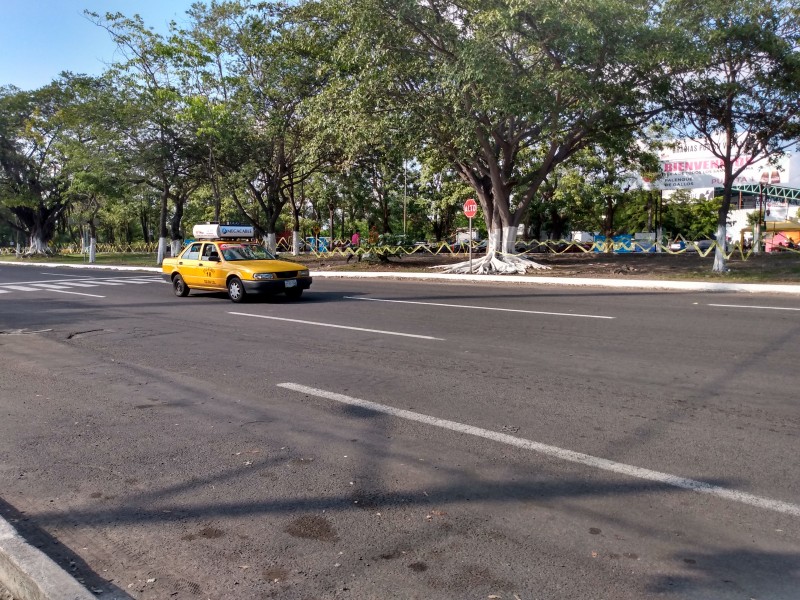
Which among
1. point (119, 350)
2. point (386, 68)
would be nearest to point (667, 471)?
point (119, 350)

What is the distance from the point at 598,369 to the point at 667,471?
333cm

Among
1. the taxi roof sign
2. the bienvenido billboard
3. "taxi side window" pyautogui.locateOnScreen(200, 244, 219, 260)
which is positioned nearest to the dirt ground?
the taxi roof sign

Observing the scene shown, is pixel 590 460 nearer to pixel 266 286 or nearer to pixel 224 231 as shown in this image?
pixel 266 286

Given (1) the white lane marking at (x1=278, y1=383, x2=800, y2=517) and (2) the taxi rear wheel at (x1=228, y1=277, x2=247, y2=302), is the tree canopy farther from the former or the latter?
(1) the white lane marking at (x1=278, y1=383, x2=800, y2=517)

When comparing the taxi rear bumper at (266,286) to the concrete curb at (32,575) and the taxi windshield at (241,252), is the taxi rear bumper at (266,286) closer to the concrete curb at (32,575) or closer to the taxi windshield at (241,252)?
the taxi windshield at (241,252)

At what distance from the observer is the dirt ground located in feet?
71.5

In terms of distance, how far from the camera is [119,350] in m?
9.91

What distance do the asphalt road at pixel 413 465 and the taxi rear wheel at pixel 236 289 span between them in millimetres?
5695

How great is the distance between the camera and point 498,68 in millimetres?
18922

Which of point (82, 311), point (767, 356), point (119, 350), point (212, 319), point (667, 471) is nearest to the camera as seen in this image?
point (667, 471)

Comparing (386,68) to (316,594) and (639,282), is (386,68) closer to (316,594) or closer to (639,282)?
(639,282)

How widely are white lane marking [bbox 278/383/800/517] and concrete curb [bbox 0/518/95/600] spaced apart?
318 centimetres

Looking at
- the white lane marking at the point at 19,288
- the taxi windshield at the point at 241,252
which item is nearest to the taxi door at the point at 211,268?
the taxi windshield at the point at 241,252

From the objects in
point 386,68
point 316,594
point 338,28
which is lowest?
point 316,594
